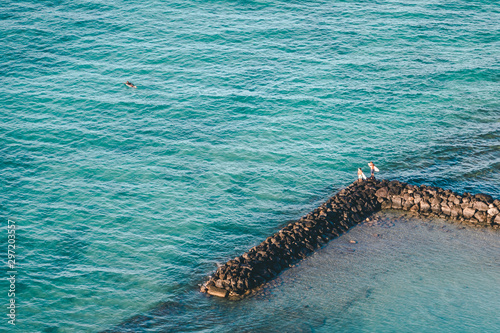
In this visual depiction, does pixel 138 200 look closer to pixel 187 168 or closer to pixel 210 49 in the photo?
pixel 187 168

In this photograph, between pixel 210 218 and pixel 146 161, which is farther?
pixel 146 161

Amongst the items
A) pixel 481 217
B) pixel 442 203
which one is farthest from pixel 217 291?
pixel 481 217

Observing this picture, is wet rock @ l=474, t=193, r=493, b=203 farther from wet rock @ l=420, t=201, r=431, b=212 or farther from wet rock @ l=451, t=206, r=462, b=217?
wet rock @ l=420, t=201, r=431, b=212

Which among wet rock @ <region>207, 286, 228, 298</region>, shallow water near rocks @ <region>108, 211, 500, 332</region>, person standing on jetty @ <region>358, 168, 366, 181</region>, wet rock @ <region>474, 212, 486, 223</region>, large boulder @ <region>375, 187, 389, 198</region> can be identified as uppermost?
person standing on jetty @ <region>358, 168, 366, 181</region>

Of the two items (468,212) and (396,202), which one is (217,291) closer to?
(396,202)

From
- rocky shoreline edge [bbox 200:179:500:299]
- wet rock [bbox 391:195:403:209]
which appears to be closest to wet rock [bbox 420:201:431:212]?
rocky shoreline edge [bbox 200:179:500:299]

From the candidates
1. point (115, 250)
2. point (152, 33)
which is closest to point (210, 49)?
point (152, 33)
